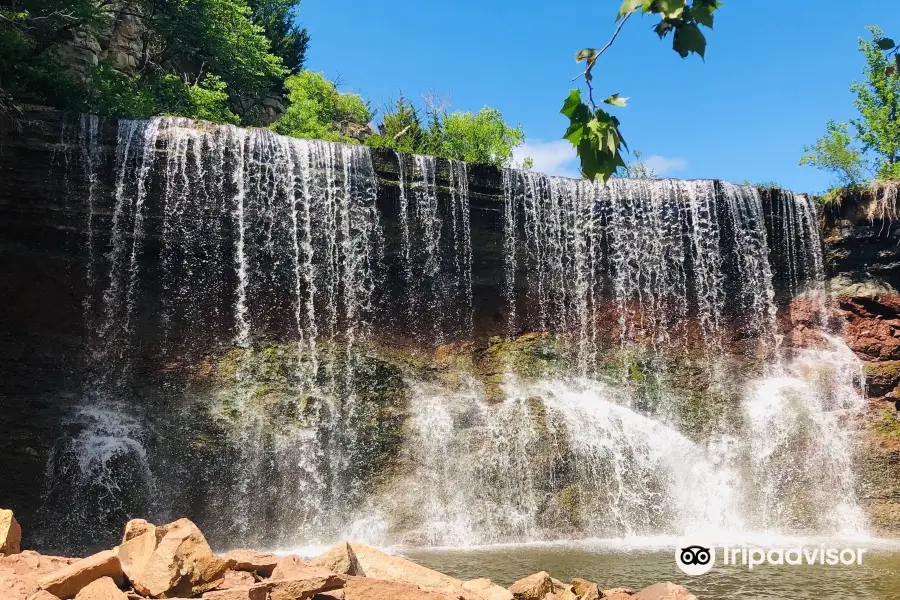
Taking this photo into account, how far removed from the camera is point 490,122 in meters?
36.8

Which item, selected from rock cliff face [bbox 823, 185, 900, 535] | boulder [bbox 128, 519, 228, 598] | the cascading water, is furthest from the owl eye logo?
boulder [bbox 128, 519, 228, 598]

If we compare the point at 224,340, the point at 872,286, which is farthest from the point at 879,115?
the point at 224,340

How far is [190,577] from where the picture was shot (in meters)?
4.76

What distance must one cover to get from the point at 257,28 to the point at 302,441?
14723 millimetres

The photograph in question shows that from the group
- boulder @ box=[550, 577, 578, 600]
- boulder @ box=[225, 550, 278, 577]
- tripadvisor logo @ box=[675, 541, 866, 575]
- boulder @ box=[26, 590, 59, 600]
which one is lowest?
tripadvisor logo @ box=[675, 541, 866, 575]

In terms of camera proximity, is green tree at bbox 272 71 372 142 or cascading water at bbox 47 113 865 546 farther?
green tree at bbox 272 71 372 142

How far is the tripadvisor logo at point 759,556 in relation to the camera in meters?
8.77

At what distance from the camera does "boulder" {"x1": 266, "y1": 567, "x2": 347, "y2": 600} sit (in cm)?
448

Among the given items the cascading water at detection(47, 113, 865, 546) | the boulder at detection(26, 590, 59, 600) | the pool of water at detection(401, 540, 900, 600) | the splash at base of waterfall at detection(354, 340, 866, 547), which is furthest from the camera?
the splash at base of waterfall at detection(354, 340, 866, 547)

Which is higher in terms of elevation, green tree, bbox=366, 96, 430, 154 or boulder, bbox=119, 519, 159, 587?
green tree, bbox=366, 96, 430, 154

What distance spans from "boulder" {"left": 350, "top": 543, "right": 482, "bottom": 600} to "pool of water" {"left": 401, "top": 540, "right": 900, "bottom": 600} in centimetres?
204

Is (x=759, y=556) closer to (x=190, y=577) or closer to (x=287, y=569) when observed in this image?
(x=287, y=569)

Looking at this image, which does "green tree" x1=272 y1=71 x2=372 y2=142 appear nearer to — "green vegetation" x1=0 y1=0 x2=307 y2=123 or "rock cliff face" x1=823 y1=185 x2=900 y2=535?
"green vegetation" x1=0 y1=0 x2=307 y2=123

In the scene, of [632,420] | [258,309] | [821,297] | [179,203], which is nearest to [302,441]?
[258,309]
